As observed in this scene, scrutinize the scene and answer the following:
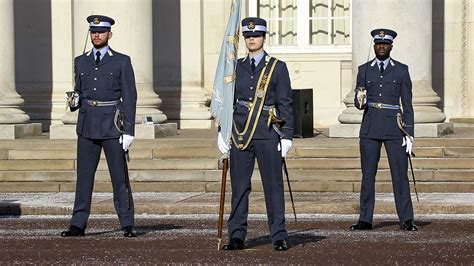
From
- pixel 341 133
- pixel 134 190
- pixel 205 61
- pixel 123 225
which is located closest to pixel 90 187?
pixel 123 225

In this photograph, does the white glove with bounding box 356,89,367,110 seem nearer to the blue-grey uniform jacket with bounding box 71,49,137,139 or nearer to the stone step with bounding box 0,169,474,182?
the blue-grey uniform jacket with bounding box 71,49,137,139

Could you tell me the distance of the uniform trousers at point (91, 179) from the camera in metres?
14.8

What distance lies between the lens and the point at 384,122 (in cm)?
1578

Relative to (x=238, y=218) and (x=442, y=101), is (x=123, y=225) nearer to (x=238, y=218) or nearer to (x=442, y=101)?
(x=238, y=218)

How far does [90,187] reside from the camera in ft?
49.2

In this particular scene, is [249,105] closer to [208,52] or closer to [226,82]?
[226,82]

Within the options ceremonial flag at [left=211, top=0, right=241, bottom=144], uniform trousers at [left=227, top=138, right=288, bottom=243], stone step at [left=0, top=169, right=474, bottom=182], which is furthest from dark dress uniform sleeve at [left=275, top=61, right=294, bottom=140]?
stone step at [left=0, top=169, right=474, bottom=182]

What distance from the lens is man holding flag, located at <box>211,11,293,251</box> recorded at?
13539 mm

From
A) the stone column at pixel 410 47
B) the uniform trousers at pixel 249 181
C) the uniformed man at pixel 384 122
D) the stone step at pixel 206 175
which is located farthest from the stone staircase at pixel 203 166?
the uniform trousers at pixel 249 181

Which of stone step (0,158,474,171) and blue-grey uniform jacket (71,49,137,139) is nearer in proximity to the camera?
blue-grey uniform jacket (71,49,137,139)

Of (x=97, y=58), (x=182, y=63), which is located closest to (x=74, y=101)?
(x=97, y=58)

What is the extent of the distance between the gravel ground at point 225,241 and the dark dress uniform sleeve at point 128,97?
110 centimetres

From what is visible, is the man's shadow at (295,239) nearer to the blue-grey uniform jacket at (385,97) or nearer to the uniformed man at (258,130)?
the uniformed man at (258,130)

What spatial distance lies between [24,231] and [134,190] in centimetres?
427
